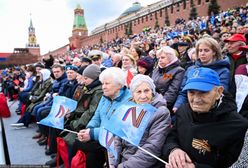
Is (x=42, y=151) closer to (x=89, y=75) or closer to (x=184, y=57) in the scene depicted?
(x=89, y=75)

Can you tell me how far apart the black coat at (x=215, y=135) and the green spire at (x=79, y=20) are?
315 feet

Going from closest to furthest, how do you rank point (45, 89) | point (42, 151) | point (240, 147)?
1. point (240, 147)
2. point (42, 151)
3. point (45, 89)

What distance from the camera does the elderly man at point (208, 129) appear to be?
184 cm

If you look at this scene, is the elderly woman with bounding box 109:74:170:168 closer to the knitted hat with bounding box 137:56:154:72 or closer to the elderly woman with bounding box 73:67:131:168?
the elderly woman with bounding box 73:67:131:168

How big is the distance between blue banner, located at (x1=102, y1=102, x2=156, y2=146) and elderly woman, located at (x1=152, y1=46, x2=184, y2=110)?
1.44m

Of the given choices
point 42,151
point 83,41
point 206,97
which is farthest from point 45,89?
point 83,41

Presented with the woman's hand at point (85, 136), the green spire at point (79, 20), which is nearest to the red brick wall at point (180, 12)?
the woman's hand at point (85, 136)

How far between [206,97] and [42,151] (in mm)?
4031

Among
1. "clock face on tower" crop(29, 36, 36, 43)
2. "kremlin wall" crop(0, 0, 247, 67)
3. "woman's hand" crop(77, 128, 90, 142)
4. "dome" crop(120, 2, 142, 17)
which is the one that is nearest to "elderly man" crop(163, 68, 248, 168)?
"woman's hand" crop(77, 128, 90, 142)

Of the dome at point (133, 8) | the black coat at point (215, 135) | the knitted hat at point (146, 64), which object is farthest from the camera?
the dome at point (133, 8)

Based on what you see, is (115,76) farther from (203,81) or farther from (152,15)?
(152,15)

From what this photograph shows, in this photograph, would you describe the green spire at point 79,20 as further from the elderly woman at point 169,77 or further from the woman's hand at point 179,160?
the woman's hand at point 179,160

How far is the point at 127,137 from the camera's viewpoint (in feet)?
7.34

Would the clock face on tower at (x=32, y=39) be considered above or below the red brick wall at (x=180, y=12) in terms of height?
above
